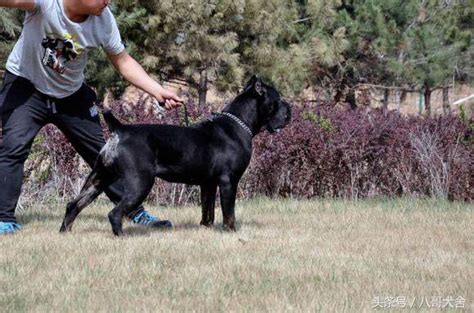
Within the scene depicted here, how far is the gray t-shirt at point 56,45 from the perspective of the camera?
5555mm

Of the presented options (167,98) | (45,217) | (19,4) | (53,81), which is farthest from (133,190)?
(45,217)

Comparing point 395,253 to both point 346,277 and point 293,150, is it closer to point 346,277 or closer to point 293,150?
point 346,277

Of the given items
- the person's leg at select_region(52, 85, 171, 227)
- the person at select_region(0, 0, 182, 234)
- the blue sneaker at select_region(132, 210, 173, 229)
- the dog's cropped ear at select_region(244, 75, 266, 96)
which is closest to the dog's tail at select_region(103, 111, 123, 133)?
the person at select_region(0, 0, 182, 234)

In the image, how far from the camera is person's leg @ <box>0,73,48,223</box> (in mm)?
5883

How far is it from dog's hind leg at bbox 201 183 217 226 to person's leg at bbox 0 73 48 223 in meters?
1.52

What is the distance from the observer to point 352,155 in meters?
8.80

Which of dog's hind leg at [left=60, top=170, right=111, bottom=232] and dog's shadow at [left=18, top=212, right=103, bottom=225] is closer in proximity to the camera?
dog's hind leg at [left=60, top=170, right=111, bottom=232]

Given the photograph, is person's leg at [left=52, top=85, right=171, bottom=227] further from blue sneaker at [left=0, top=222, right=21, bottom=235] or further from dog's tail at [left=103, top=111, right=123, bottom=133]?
blue sneaker at [left=0, top=222, right=21, bottom=235]

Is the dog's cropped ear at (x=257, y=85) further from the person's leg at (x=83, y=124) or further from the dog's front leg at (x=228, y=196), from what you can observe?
the person's leg at (x=83, y=124)

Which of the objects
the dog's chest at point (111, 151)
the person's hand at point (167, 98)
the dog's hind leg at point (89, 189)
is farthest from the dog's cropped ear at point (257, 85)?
the dog's hind leg at point (89, 189)

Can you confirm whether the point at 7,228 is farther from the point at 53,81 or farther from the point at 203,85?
the point at 203,85

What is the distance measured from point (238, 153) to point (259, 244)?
2.80ft

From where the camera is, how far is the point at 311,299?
13.1ft

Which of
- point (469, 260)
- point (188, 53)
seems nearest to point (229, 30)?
point (188, 53)
